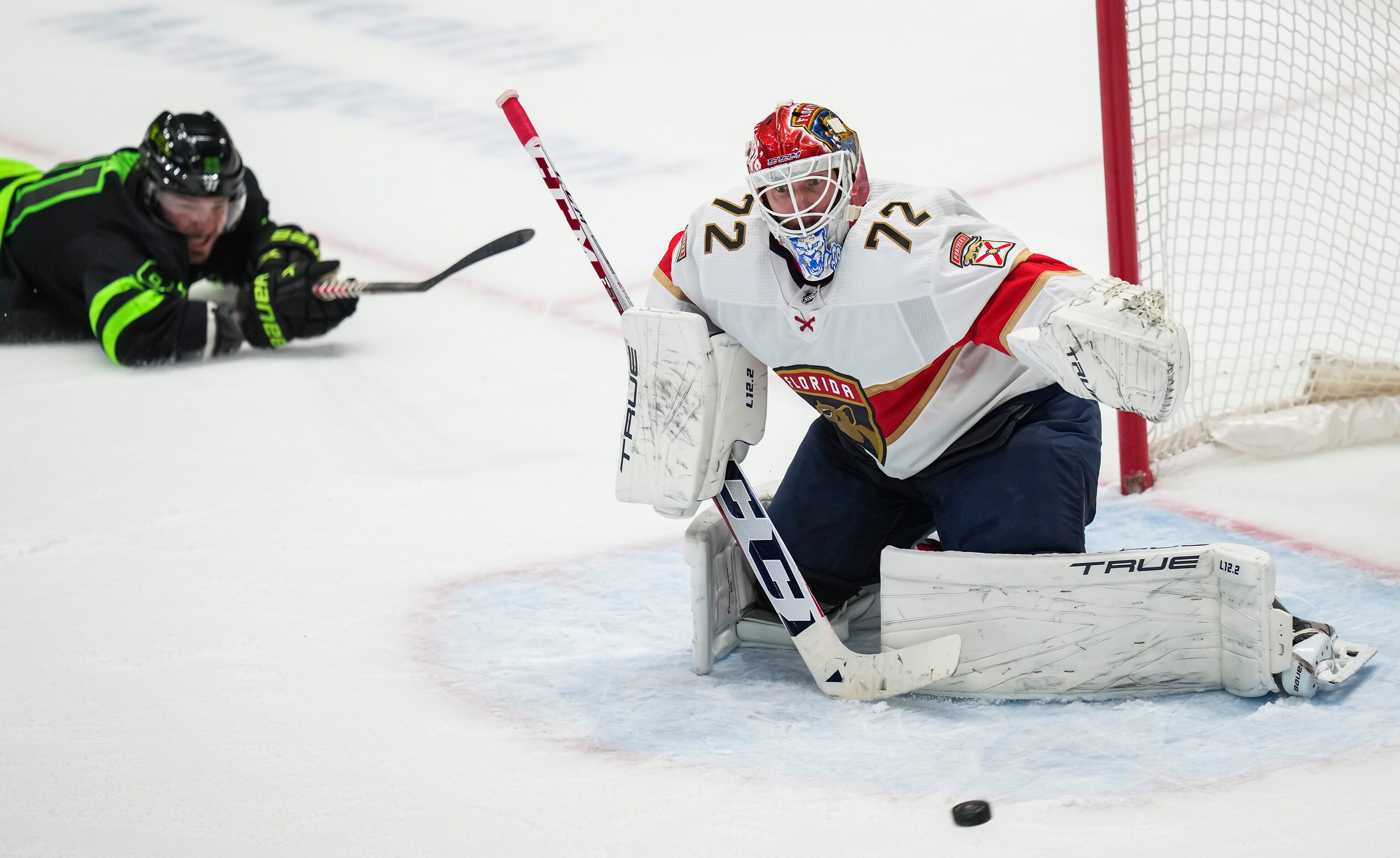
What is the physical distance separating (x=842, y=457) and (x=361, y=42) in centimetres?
592

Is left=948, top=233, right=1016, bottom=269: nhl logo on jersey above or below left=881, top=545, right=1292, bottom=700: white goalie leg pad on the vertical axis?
above

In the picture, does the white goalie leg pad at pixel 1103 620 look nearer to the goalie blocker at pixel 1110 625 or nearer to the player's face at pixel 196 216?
the goalie blocker at pixel 1110 625

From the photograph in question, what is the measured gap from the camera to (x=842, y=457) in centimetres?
268

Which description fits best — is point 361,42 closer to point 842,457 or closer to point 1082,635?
point 842,457

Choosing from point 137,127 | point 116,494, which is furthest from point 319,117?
point 116,494

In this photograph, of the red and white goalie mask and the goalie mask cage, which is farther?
the goalie mask cage

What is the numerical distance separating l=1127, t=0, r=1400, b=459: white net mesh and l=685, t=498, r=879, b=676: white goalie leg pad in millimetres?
1128

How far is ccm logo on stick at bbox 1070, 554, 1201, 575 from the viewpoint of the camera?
86.5 inches

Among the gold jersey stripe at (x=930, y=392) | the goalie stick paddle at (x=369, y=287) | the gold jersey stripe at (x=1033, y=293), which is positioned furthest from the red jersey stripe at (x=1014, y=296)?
the goalie stick paddle at (x=369, y=287)

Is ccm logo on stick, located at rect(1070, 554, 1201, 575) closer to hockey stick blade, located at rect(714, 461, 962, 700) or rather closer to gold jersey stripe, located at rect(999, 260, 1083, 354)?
hockey stick blade, located at rect(714, 461, 962, 700)

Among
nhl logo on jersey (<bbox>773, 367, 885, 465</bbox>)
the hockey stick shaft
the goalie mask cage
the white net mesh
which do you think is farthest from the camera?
the white net mesh

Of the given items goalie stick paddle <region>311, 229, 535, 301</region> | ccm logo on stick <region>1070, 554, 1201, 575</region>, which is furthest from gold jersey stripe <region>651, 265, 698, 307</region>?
goalie stick paddle <region>311, 229, 535, 301</region>

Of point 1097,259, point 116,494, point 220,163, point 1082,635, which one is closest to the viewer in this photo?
point 1082,635

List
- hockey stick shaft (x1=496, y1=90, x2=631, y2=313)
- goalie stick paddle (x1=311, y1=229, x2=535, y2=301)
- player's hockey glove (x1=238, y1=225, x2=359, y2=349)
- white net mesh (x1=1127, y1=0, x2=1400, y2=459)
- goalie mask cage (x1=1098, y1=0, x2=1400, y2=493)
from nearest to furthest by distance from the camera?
hockey stick shaft (x1=496, y1=90, x2=631, y2=313) → goalie mask cage (x1=1098, y1=0, x2=1400, y2=493) → white net mesh (x1=1127, y1=0, x2=1400, y2=459) → goalie stick paddle (x1=311, y1=229, x2=535, y2=301) → player's hockey glove (x1=238, y1=225, x2=359, y2=349)
